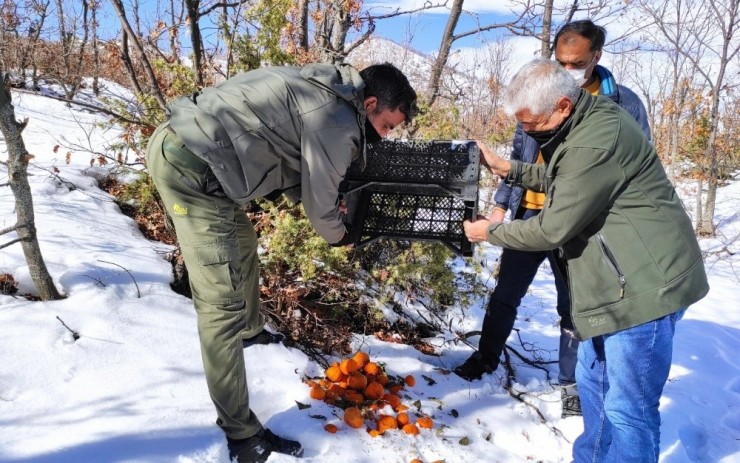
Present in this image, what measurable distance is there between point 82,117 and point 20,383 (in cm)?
888

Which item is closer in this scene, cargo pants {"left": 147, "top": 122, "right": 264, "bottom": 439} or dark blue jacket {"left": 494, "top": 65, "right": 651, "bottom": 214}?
cargo pants {"left": 147, "top": 122, "right": 264, "bottom": 439}

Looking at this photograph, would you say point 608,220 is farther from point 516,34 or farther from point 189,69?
point 516,34

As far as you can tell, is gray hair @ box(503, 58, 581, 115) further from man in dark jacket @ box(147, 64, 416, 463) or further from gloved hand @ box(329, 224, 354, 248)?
gloved hand @ box(329, 224, 354, 248)

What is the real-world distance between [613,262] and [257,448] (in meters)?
1.73

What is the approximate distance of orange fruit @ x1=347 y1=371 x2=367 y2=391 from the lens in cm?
274

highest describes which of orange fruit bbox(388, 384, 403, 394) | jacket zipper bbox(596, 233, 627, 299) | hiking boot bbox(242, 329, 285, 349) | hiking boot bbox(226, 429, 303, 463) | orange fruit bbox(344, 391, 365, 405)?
jacket zipper bbox(596, 233, 627, 299)

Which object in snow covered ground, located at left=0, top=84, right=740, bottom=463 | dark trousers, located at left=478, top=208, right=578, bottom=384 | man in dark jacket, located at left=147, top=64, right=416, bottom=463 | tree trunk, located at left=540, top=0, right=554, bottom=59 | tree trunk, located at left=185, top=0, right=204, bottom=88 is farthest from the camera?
tree trunk, located at left=540, top=0, right=554, bottom=59

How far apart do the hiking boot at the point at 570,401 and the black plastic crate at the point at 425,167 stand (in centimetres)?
162

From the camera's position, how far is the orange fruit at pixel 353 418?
2.50 meters

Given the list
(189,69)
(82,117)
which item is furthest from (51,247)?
(82,117)

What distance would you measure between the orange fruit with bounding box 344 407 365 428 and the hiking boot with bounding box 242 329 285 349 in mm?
721

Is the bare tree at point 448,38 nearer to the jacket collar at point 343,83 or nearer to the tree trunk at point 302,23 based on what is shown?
the tree trunk at point 302,23

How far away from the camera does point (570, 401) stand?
3.18m

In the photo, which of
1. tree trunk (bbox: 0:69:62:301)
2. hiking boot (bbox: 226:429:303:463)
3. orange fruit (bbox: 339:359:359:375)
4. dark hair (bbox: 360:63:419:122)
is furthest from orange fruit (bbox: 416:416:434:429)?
tree trunk (bbox: 0:69:62:301)
